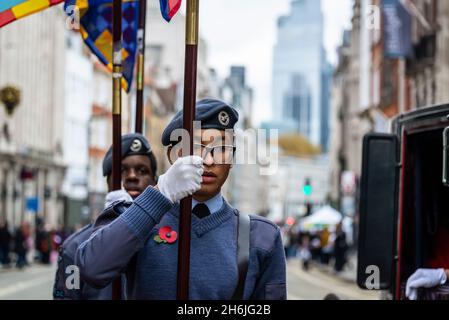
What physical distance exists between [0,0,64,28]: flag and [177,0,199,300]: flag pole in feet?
8.55

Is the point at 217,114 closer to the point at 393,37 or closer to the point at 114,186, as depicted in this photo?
the point at 114,186

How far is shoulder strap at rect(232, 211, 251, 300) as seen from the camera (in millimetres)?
4688

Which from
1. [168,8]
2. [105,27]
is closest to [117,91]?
[168,8]

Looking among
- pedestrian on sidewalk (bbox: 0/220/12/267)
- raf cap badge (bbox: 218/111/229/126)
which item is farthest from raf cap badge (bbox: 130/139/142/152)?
pedestrian on sidewalk (bbox: 0/220/12/267)

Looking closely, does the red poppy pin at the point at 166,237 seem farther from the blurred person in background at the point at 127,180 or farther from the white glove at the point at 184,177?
the blurred person in background at the point at 127,180

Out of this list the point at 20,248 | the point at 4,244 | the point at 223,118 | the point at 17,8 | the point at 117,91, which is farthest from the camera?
the point at 20,248

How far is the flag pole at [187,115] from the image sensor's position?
4.51 meters

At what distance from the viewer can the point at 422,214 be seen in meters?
7.90

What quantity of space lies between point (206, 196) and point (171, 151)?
0.26 m

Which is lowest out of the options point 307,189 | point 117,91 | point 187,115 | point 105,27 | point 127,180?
point 307,189

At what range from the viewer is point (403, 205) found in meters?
7.74

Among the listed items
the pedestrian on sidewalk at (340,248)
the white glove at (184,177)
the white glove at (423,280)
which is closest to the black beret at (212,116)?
the white glove at (184,177)

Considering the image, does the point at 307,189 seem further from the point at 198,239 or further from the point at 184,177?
the point at 184,177

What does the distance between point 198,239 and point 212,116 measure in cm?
47
